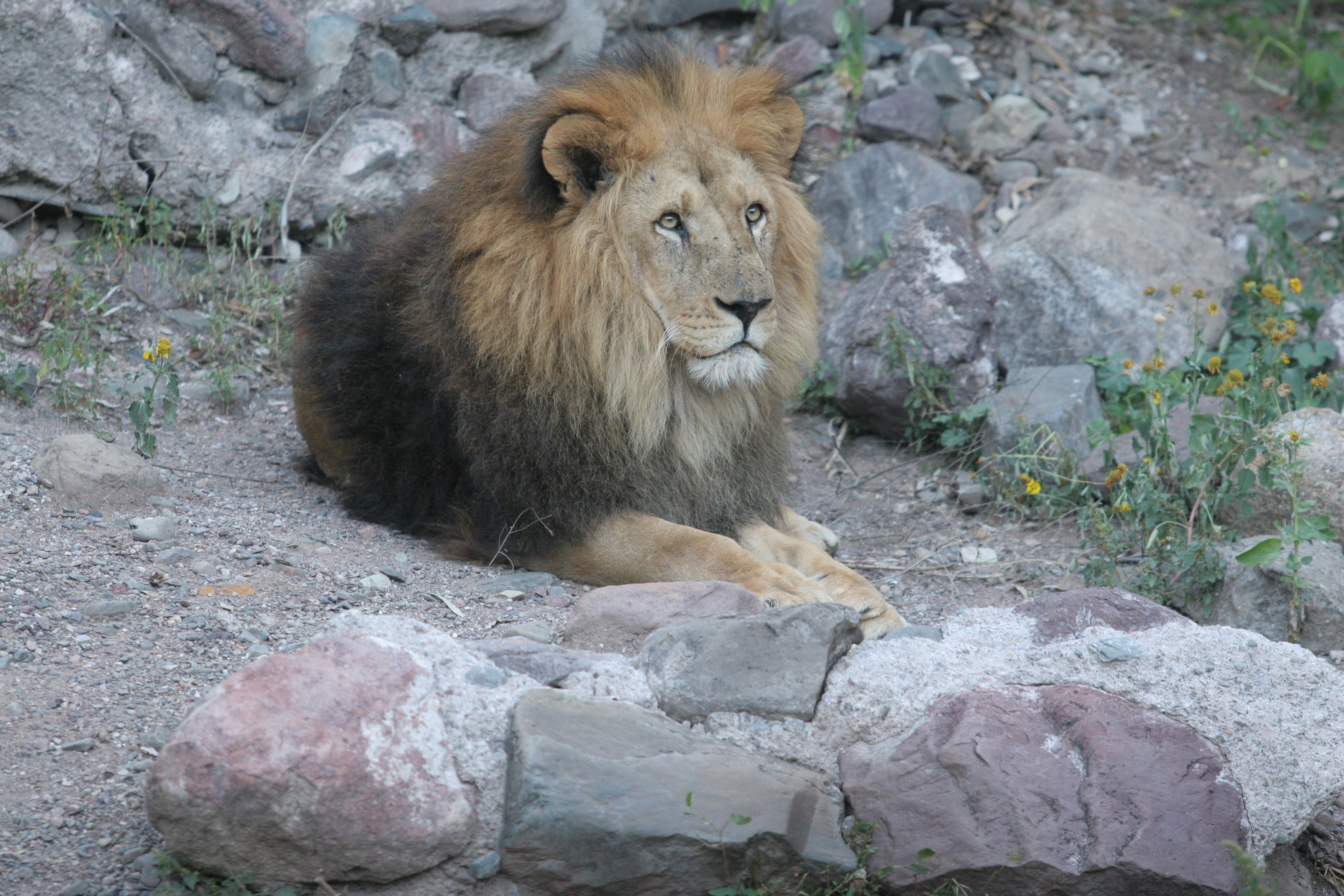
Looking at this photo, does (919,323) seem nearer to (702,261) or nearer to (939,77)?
(702,261)

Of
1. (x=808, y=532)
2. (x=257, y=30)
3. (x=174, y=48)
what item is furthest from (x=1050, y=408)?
(x=174, y=48)

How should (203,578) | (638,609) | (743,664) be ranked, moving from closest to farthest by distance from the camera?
(743,664) → (638,609) → (203,578)

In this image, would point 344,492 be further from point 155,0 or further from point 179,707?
point 155,0

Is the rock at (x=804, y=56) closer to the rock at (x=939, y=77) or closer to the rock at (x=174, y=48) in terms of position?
the rock at (x=939, y=77)

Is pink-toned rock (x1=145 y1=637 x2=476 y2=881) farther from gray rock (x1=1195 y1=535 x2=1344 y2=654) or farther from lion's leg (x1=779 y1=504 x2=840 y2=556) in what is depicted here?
gray rock (x1=1195 y1=535 x2=1344 y2=654)

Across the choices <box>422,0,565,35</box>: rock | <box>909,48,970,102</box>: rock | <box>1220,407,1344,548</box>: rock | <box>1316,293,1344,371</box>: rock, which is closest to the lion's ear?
<box>1220,407,1344,548</box>: rock

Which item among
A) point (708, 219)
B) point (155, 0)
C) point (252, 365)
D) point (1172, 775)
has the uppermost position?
point (155, 0)

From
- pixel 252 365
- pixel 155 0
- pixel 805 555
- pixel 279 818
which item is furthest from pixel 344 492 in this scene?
pixel 155 0

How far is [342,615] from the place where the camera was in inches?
102

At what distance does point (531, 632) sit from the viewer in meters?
2.91

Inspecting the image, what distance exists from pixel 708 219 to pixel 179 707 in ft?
5.99

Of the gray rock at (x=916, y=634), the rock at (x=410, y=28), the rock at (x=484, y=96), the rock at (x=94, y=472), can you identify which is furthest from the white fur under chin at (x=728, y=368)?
the rock at (x=410, y=28)

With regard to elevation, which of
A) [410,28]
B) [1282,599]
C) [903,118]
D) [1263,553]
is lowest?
[1282,599]

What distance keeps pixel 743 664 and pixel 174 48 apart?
415 cm
